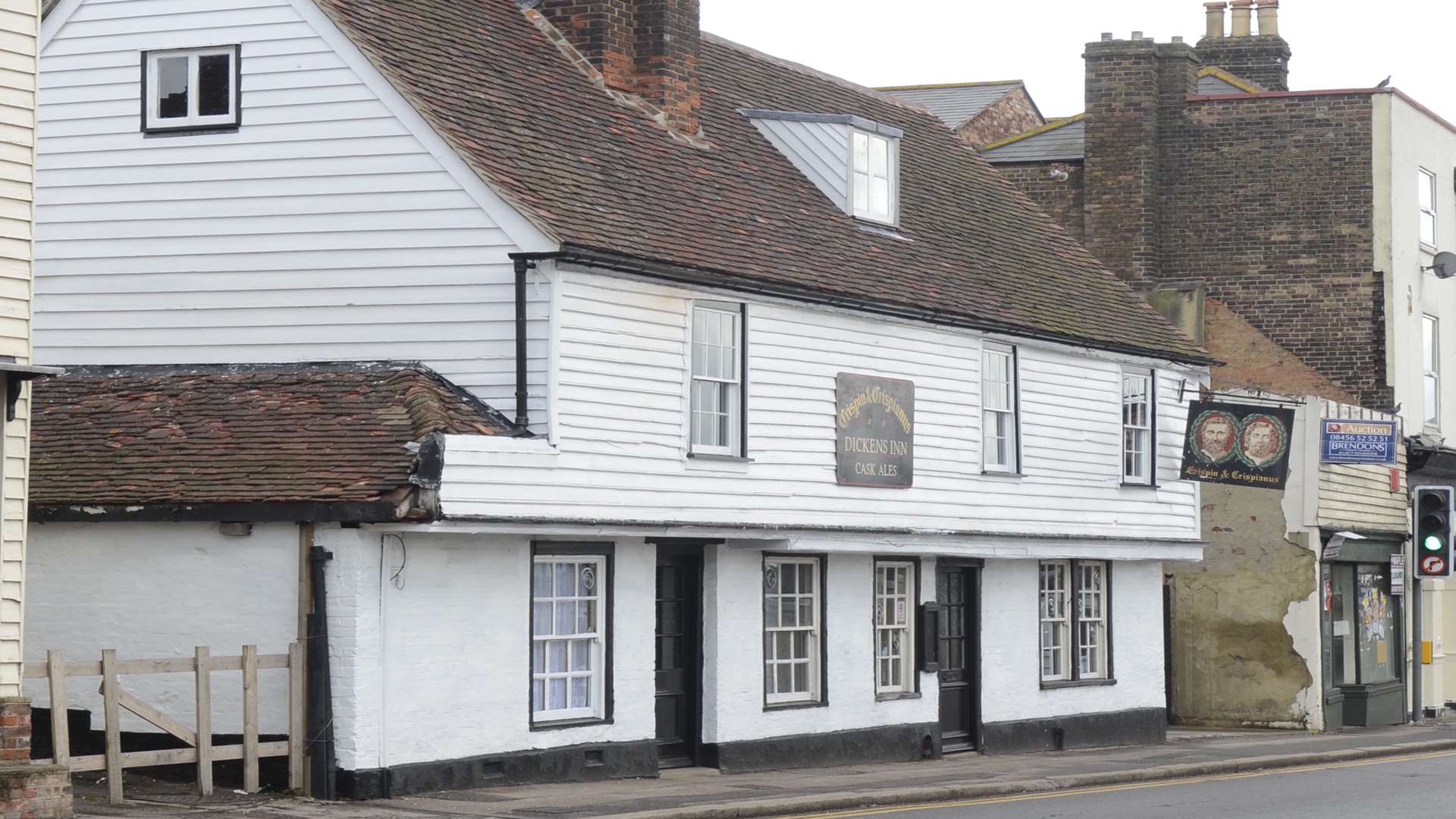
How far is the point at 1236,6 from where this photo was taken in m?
39.7

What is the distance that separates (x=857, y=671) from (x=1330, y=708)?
1096 cm

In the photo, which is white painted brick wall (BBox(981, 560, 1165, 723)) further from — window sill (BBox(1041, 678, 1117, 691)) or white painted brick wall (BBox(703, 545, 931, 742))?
white painted brick wall (BBox(703, 545, 931, 742))

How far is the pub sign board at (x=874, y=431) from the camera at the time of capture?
21.5 m

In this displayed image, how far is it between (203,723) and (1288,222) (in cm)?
2213

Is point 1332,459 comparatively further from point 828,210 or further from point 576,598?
point 576,598

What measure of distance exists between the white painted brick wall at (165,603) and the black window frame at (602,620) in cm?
221

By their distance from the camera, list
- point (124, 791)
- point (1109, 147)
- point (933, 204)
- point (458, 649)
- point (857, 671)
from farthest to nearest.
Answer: point (1109, 147) → point (933, 204) → point (857, 671) → point (458, 649) → point (124, 791)

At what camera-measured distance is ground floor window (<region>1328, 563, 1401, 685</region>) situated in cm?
3059

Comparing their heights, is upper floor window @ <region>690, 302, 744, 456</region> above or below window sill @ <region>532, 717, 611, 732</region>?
above

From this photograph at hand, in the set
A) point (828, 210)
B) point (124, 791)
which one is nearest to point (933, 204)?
point (828, 210)

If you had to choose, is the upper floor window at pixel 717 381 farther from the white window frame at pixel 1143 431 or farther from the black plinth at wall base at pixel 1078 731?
the white window frame at pixel 1143 431

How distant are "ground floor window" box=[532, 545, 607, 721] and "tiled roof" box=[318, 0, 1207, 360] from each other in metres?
2.86

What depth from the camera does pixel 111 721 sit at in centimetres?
1520

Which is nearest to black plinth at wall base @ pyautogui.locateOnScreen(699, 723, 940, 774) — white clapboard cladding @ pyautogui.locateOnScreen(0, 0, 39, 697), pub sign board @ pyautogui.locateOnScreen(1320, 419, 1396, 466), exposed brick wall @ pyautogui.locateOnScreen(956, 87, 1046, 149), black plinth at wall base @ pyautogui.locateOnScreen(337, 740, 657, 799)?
black plinth at wall base @ pyautogui.locateOnScreen(337, 740, 657, 799)
